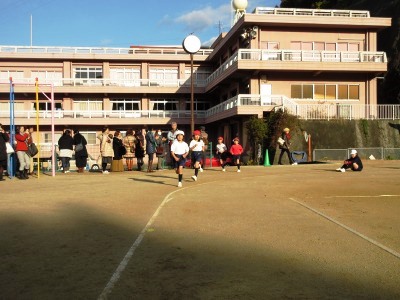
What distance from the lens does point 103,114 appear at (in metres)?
43.4

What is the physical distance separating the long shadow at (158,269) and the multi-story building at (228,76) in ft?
43.8

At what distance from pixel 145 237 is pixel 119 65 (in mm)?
41464

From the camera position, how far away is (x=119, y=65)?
4544cm

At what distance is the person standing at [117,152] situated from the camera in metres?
17.3

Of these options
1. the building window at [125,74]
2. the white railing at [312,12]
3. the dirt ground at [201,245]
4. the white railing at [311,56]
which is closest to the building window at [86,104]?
the building window at [125,74]

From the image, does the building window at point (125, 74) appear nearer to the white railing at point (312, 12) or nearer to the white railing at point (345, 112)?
the white railing at point (312, 12)

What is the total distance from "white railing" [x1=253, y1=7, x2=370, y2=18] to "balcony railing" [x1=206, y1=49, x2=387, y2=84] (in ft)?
11.0

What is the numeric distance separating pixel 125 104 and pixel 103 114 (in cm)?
319

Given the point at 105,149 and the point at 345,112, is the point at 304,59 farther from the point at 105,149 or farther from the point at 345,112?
the point at 105,149

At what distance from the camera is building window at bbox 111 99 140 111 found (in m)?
45.5

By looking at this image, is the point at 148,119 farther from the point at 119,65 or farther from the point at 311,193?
the point at 311,193

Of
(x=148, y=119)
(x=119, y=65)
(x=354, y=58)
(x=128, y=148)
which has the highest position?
(x=119, y=65)

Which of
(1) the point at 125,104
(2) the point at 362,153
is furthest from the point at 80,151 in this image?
(1) the point at 125,104

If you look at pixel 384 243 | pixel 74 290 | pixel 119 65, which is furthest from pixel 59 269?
pixel 119 65
